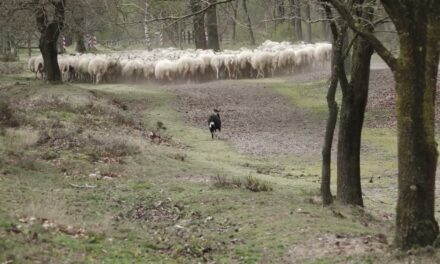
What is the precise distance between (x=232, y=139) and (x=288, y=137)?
1.69 metres

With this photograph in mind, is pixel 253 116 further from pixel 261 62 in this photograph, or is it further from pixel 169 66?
pixel 261 62

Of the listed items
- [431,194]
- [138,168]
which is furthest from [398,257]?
[138,168]

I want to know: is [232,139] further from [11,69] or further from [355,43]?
[11,69]

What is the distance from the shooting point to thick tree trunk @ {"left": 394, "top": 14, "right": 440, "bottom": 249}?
6.92 metres

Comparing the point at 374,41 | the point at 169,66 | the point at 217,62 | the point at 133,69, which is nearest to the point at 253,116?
the point at 169,66

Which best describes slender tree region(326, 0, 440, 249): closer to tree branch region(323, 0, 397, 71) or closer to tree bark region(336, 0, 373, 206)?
tree branch region(323, 0, 397, 71)

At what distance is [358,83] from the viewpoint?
34.5 ft

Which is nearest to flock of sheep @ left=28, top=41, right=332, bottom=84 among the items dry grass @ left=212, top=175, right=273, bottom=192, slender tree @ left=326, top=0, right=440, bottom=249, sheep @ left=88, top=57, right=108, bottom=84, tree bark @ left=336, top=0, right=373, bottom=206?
sheep @ left=88, top=57, right=108, bottom=84

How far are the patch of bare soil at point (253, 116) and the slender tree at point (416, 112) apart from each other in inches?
417

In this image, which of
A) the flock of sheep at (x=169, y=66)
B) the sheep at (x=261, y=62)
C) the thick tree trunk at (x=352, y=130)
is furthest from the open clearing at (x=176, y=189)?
the sheep at (x=261, y=62)

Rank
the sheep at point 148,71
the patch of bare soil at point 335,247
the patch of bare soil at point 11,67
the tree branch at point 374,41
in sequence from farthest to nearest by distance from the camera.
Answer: the patch of bare soil at point 11,67 → the sheep at point 148,71 → the patch of bare soil at point 335,247 → the tree branch at point 374,41

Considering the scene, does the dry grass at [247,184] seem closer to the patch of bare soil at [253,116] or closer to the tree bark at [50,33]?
the patch of bare soil at [253,116]

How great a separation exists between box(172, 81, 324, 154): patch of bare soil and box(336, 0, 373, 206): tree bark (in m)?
6.94

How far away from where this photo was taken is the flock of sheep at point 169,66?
105 feet
